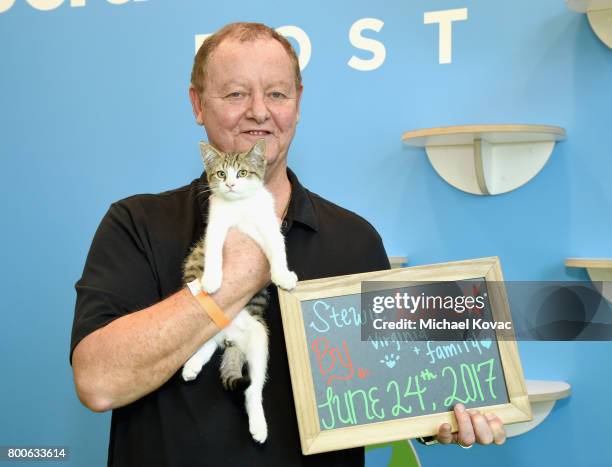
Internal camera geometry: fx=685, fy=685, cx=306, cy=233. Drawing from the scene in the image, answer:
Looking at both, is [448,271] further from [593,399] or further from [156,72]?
[156,72]

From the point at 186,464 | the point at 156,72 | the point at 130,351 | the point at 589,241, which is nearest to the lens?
the point at 130,351

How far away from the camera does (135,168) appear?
246 centimetres

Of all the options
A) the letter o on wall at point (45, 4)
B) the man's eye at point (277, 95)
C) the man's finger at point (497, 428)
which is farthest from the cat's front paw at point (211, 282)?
the letter o on wall at point (45, 4)

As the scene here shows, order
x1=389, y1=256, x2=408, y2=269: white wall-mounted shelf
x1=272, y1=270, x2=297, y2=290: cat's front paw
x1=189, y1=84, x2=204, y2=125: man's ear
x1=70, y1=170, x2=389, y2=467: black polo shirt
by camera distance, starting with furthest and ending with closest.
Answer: x1=389, y1=256, x2=408, y2=269: white wall-mounted shelf < x1=189, y1=84, x2=204, y2=125: man's ear < x1=70, y1=170, x2=389, y2=467: black polo shirt < x1=272, y1=270, x2=297, y2=290: cat's front paw

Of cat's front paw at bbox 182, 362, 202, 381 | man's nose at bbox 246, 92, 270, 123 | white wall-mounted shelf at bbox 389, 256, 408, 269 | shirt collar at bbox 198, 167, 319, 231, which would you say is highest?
man's nose at bbox 246, 92, 270, 123

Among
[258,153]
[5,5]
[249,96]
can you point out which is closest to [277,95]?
[249,96]

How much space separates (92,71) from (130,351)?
1.55 m

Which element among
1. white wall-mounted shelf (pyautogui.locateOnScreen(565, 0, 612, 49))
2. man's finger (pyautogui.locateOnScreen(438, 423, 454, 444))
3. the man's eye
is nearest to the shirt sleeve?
the man's eye

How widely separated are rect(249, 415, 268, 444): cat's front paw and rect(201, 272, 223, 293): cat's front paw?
0.90 ft

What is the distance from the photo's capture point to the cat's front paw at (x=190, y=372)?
4.43 ft

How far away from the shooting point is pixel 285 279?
1272 millimetres

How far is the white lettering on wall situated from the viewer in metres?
2.16

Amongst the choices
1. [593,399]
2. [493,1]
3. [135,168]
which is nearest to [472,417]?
[593,399]

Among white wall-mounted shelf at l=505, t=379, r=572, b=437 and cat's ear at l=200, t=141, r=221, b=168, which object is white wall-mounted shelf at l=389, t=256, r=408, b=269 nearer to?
white wall-mounted shelf at l=505, t=379, r=572, b=437
